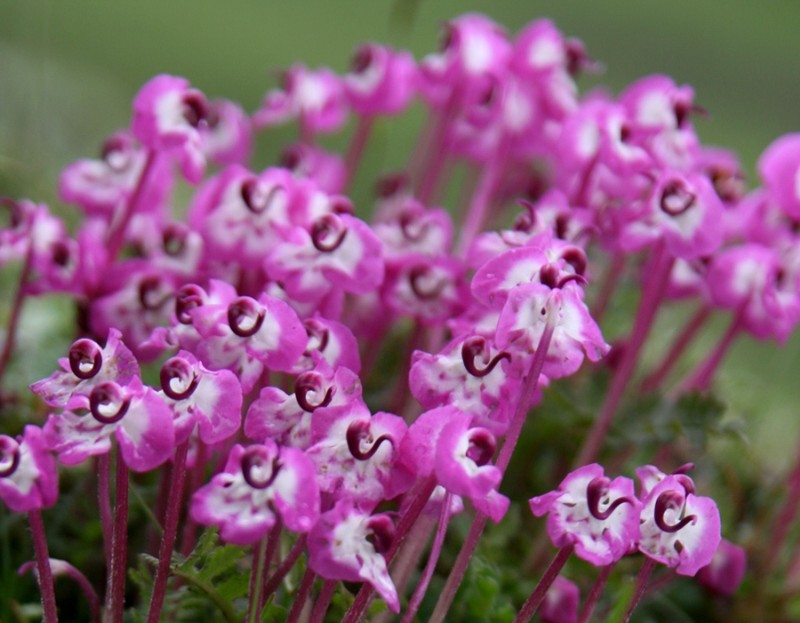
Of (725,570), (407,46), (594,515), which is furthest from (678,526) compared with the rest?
(407,46)

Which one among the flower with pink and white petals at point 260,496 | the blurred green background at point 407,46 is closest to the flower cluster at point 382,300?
the flower with pink and white petals at point 260,496

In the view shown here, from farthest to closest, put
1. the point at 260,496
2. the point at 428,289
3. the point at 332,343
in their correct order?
the point at 428,289 < the point at 332,343 < the point at 260,496

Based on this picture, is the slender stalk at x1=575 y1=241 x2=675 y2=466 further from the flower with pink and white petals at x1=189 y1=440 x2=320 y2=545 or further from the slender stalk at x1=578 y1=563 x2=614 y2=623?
the flower with pink and white petals at x1=189 y1=440 x2=320 y2=545

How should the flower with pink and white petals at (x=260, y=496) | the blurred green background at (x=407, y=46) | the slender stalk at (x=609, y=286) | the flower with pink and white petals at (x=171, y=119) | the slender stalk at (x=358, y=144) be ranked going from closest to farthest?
the flower with pink and white petals at (x=260, y=496)
the flower with pink and white petals at (x=171, y=119)
the slender stalk at (x=609, y=286)
the slender stalk at (x=358, y=144)
the blurred green background at (x=407, y=46)

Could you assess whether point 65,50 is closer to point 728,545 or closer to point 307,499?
point 728,545

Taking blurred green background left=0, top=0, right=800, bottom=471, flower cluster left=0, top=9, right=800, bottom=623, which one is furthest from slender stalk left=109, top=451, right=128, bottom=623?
blurred green background left=0, top=0, right=800, bottom=471

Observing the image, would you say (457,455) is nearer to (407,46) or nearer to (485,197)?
(485,197)

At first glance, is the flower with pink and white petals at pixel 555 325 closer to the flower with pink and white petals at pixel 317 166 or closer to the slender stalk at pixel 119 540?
the slender stalk at pixel 119 540

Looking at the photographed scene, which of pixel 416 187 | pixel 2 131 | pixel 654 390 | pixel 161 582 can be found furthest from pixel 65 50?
pixel 161 582
